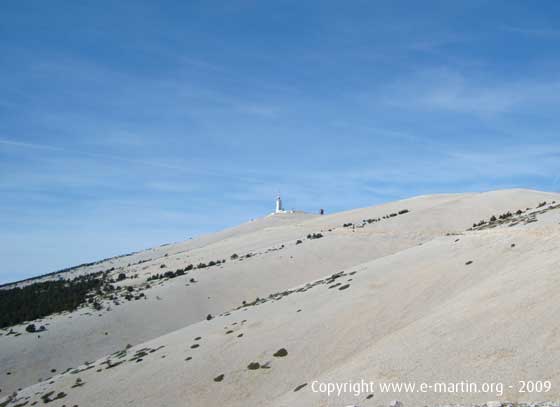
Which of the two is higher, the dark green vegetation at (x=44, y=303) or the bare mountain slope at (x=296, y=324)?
the dark green vegetation at (x=44, y=303)

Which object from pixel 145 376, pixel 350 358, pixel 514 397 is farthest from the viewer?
pixel 145 376

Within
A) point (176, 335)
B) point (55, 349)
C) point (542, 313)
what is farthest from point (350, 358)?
point (55, 349)

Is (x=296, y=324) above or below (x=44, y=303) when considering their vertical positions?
below

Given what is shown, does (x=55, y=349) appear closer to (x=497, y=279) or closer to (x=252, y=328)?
(x=252, y=328)

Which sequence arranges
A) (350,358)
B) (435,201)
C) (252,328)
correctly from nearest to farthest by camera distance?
1. (350,358)
2. (252,328)
3. (435,201)

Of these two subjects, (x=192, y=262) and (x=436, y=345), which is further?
(x=192, y=262)

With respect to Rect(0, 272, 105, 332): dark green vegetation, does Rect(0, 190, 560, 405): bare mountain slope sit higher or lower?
lower

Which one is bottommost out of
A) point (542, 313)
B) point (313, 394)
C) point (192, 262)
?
point (313, 394)

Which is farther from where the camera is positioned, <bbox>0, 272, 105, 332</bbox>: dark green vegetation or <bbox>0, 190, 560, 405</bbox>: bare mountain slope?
<bbox>0, 272, 105, 332</bbox>: dark green vegetation

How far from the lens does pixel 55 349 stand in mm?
39219

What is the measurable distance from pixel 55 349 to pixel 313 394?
26.7 meters

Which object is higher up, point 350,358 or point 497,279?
point 497,279

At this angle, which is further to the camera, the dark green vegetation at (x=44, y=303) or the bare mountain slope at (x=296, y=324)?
the dark green vegetation at (x=44, y=303)

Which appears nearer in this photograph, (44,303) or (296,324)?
(296,324)
